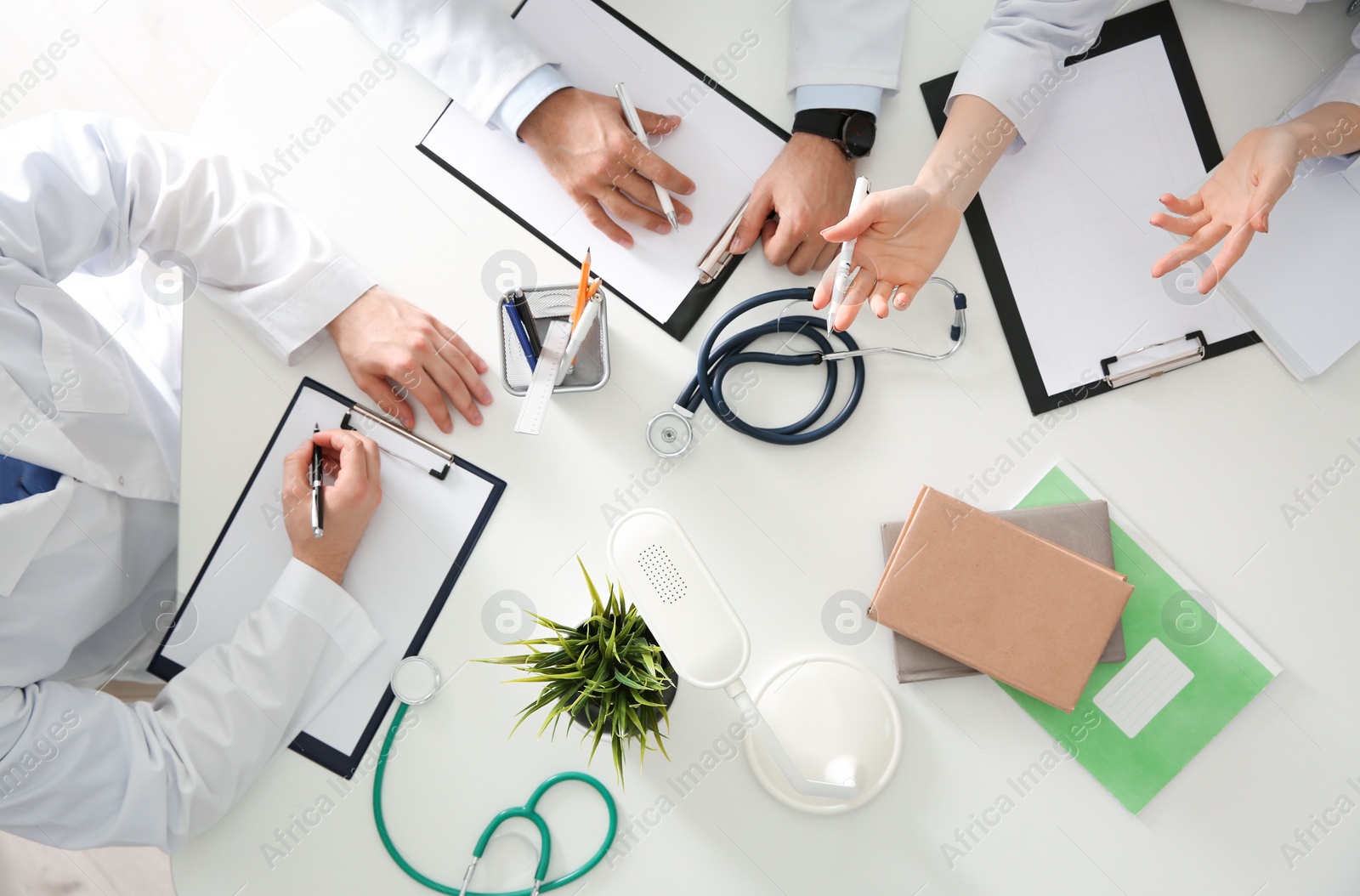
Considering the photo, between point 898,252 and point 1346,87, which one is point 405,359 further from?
point 1346,87

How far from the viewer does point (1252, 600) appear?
1021 mm

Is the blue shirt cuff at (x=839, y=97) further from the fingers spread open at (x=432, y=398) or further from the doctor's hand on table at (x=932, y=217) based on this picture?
the fingers spread open at (x=432, y=398)

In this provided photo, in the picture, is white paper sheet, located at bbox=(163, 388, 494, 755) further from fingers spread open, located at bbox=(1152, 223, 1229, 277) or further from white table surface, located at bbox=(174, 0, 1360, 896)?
fingers spread open, located at bbox=(1152, 223, 1229, 277)

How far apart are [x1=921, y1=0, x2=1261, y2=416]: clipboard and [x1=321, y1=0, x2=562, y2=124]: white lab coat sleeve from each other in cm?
62

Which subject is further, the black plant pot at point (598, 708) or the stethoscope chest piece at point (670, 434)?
the stethoscope chest piece at point (670, 434)

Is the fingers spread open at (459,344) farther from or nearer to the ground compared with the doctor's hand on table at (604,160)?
nearer to the ground

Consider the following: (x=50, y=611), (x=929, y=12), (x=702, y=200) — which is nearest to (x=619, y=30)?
(x=702, y=200)

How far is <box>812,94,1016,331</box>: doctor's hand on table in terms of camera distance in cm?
98

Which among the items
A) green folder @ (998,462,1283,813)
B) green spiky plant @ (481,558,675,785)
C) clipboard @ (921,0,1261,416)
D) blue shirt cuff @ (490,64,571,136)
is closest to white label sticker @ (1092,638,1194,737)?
green folder @ (998,462,1283,813)

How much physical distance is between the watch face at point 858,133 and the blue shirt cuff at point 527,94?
0.37m

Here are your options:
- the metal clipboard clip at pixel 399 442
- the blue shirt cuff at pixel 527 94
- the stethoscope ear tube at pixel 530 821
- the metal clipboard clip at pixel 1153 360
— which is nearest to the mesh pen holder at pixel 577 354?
the metal clipboard clip at pixel 399 442

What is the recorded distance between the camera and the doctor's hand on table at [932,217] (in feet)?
3.22

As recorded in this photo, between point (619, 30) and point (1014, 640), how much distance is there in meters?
0.94

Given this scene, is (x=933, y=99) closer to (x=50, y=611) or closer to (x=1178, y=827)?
(x=1178, y=827)
